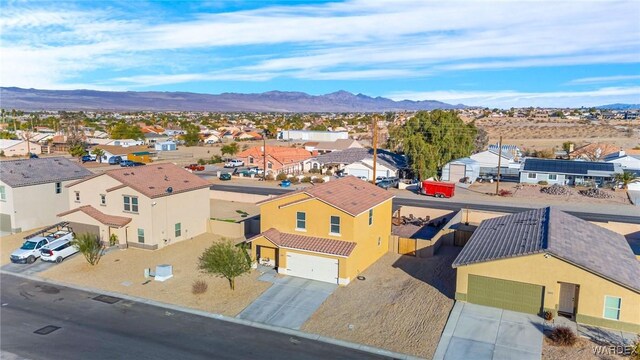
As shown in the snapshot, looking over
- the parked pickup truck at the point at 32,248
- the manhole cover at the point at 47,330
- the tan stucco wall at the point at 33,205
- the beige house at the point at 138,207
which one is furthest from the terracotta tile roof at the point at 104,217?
the manhole cover at the point at 47,330

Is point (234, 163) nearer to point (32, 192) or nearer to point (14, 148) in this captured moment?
point (32, 192)

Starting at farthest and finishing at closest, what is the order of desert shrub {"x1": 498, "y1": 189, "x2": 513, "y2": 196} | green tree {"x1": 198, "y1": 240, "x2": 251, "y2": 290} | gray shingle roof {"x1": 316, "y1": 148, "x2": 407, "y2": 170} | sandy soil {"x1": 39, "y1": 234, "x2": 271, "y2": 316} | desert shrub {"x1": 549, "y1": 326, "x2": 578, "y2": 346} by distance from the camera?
gray shingle roof {"x1": 316, "y1": 148, "x2": 407, "y2": 170} → desert shrub {"x1": 498, "y1": 189, "x2": 513, "y2": 196} → green tree {"x1": 198, "y1": 240, "x2": 251, "y2": 290} → sandy soil {"x1": 39, "y1": 234, "x2": 271, "y2": 316} → desert shrub {"x1": 549, "y1": 326, "x2": 578, "y2": 346}

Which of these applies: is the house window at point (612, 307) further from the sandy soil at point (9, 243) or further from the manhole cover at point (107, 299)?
the sandy soil at point (9, 243)

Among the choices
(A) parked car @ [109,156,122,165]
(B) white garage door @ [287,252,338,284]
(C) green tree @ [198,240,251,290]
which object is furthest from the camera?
(A) parked car @ [109,156,122,165]

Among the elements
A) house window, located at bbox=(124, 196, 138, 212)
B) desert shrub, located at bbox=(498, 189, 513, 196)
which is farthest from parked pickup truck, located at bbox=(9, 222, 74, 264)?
desert shrub, located at bbox=(498, 189, 513, 196)

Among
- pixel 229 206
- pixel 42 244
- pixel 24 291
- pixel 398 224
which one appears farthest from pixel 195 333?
pixel 229 206

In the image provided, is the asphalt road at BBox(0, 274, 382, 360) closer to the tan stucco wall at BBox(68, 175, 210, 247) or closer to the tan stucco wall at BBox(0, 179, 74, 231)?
the tan stucco wall at BBox(68, 175, 210, 247)

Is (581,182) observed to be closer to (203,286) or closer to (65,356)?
(203,286)
